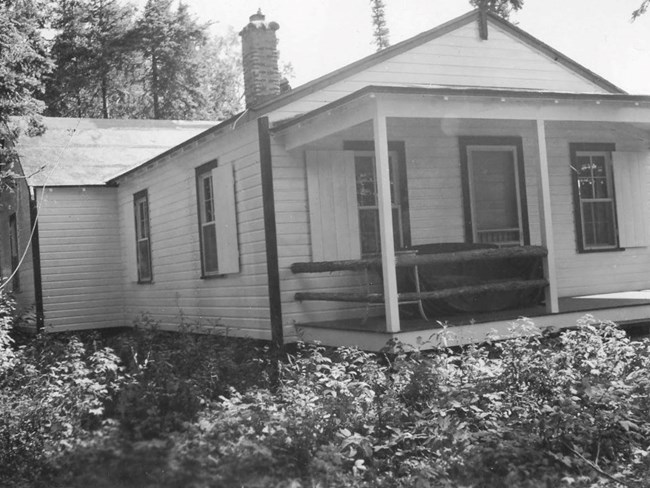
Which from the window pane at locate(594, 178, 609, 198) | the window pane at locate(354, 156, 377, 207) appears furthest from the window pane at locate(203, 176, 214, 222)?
the window pane at locate(594, 178, 609, 198)

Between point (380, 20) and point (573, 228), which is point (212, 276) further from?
point (380, 20)

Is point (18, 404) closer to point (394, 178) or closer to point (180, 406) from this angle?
point (180, 406)

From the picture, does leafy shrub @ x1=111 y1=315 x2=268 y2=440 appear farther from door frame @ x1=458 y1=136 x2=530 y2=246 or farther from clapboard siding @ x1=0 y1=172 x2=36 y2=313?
clapboard siding @ x1=0 y1=172 x2=36 y2=313

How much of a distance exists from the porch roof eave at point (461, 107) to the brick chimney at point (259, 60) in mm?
1760

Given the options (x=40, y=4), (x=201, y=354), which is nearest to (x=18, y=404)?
(x=201, y=354)

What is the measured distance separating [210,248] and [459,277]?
171 inches

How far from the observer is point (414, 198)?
35.8 ft

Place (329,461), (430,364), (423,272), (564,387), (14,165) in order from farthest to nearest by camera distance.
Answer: (14,165) < (423,272) < (430,364) < (564,387) < (329,461)

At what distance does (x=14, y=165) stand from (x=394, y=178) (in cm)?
1013

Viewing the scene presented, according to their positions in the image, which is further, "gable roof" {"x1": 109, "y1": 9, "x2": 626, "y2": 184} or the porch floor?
"gable roof" {"x1": 109, "y1": 9, "x2": 626, "y2": 184}

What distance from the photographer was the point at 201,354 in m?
8.75

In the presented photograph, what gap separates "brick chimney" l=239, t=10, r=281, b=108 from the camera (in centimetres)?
1140

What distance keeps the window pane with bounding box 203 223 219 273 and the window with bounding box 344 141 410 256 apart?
254 cm

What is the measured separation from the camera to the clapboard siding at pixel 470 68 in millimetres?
11188
